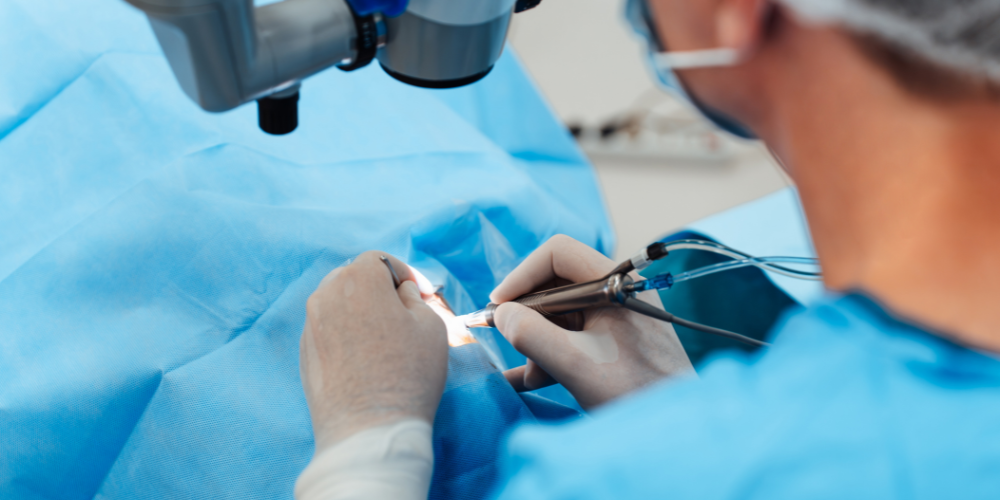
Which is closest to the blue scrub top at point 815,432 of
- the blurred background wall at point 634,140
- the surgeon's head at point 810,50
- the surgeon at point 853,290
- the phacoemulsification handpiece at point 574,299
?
the surgeon at point 853,290

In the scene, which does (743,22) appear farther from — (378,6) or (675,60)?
(378,6)

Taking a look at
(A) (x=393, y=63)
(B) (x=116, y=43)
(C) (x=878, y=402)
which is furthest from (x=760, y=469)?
(B) (x=116, y=43)

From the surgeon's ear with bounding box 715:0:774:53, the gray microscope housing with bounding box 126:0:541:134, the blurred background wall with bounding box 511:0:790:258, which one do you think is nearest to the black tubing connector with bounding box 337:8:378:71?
the gray microscope housing with bounding box 126:0:541:134

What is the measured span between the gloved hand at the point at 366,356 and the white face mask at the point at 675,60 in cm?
32

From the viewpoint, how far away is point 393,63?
60 cm

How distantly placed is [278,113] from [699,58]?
36 cm

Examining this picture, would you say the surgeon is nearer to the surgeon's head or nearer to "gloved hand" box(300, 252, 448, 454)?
the surgeon's head

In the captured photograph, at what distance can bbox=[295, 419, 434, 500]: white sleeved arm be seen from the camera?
521 mm

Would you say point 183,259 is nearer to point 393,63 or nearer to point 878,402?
point 393,63

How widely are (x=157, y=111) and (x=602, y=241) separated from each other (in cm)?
70

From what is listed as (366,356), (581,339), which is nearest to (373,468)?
(366,356)

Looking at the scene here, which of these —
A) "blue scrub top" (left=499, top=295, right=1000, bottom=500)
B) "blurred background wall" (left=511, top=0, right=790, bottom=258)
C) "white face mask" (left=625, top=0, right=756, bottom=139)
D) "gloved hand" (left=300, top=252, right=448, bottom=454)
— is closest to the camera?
"blue scrub top" (left=499, top=295, right=1000, bottom=500)

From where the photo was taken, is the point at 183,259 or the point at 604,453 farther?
the point at 183,259

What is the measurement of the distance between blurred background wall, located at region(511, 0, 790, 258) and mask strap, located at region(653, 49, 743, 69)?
40.5 inches
